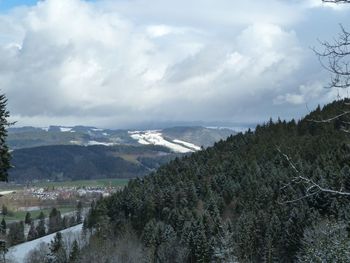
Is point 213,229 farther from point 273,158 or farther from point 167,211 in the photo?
point 273,158

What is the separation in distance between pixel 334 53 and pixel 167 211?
107 meters

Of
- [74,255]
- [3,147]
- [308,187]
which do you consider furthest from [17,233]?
[308,187]

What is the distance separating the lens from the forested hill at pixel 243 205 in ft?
240

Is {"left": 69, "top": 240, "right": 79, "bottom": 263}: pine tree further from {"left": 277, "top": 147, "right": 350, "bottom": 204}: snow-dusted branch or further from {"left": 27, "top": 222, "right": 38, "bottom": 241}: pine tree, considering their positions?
{"left": 277, "top": 147, "right": 350, "bottom": 204}: snow-dusted branch

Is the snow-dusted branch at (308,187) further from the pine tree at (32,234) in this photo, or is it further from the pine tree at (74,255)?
the pine tree at (32,234)

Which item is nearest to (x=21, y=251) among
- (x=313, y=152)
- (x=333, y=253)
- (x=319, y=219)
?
(x=313, y=152)

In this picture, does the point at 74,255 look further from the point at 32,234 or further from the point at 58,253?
the point at 32,234

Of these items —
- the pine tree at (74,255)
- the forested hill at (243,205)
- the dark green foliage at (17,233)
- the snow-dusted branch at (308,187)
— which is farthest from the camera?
the dark green foliage at (17,233)

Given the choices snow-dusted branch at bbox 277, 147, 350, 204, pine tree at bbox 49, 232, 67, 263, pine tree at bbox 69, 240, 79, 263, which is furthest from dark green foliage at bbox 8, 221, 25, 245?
snow-dusted branch at bbox 277, 147, 350, 204

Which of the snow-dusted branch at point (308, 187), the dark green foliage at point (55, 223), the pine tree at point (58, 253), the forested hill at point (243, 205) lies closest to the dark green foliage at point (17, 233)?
the dark green foliage at point (55, 223)

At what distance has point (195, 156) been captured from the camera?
174 meters

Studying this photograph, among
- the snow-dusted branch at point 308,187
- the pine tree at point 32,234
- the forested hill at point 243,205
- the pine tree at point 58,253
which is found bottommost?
the pine tree at point 32,234

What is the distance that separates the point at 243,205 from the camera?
102125 mm

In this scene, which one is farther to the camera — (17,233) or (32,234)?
(32,234)
